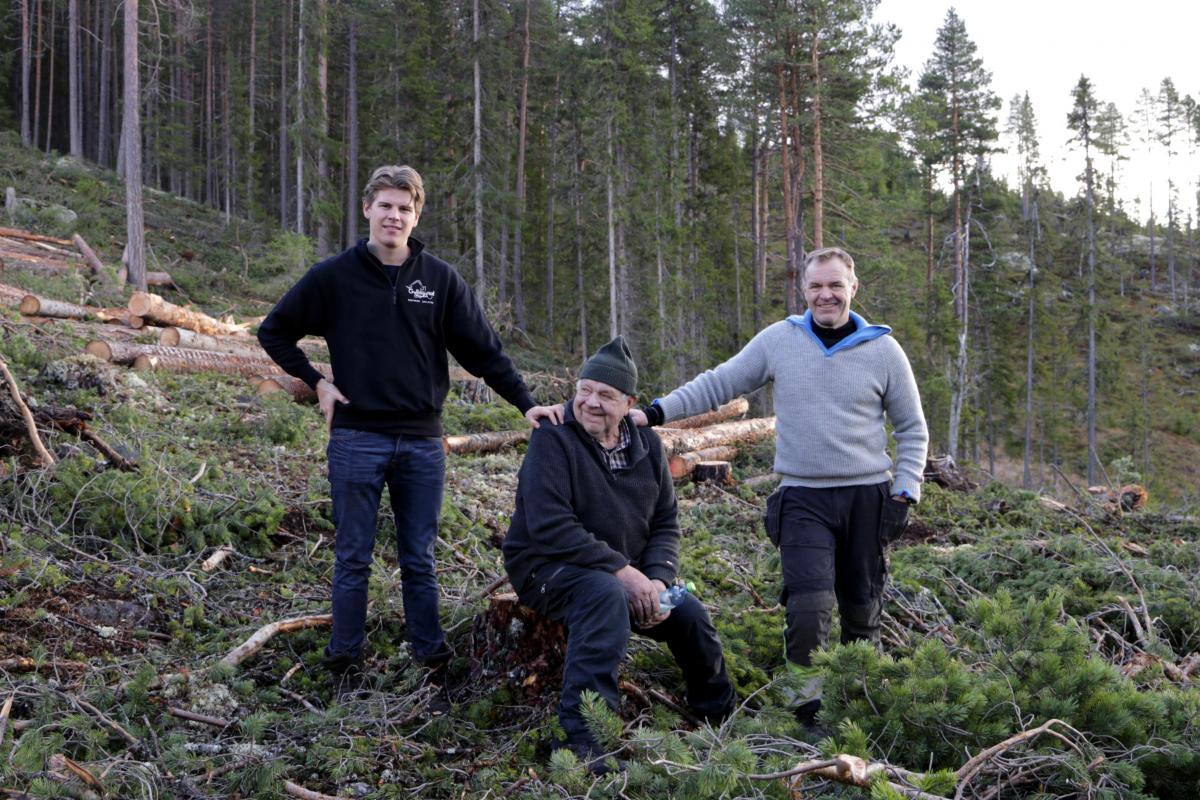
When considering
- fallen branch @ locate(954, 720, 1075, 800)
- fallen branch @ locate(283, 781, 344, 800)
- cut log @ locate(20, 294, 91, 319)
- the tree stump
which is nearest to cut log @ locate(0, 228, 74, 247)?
cut log @ locate(20, 294, 91, 319)

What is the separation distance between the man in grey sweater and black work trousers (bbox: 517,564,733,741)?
38cm

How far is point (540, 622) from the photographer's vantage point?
13.8ft

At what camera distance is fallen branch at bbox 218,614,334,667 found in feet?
14.3

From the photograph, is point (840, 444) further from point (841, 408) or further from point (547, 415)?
point (547, 415)

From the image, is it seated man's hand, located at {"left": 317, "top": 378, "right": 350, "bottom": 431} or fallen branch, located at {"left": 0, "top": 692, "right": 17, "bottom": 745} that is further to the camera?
seated man's hand, located at {"left": 317, "top": 378, "right": 350, "bottom": 431}

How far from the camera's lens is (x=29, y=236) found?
19.2 meters

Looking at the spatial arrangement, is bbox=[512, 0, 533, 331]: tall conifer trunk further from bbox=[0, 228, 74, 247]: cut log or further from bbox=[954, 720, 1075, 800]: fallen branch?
bbox=[954, 720, 1075, 800]: fallen branch

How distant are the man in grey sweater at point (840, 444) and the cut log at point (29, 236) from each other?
19.7 meters

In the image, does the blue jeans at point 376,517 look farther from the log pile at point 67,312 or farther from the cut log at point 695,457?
the log pile at point 67,312

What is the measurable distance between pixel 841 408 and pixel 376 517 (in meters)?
2.25

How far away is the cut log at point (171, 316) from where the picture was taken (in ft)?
43.1

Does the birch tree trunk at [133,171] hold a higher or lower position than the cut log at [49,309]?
higher

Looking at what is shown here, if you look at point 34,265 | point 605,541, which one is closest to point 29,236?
point 34,265

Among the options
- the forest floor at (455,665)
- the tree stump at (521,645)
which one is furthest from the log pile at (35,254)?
the tree stump at (521,645)
